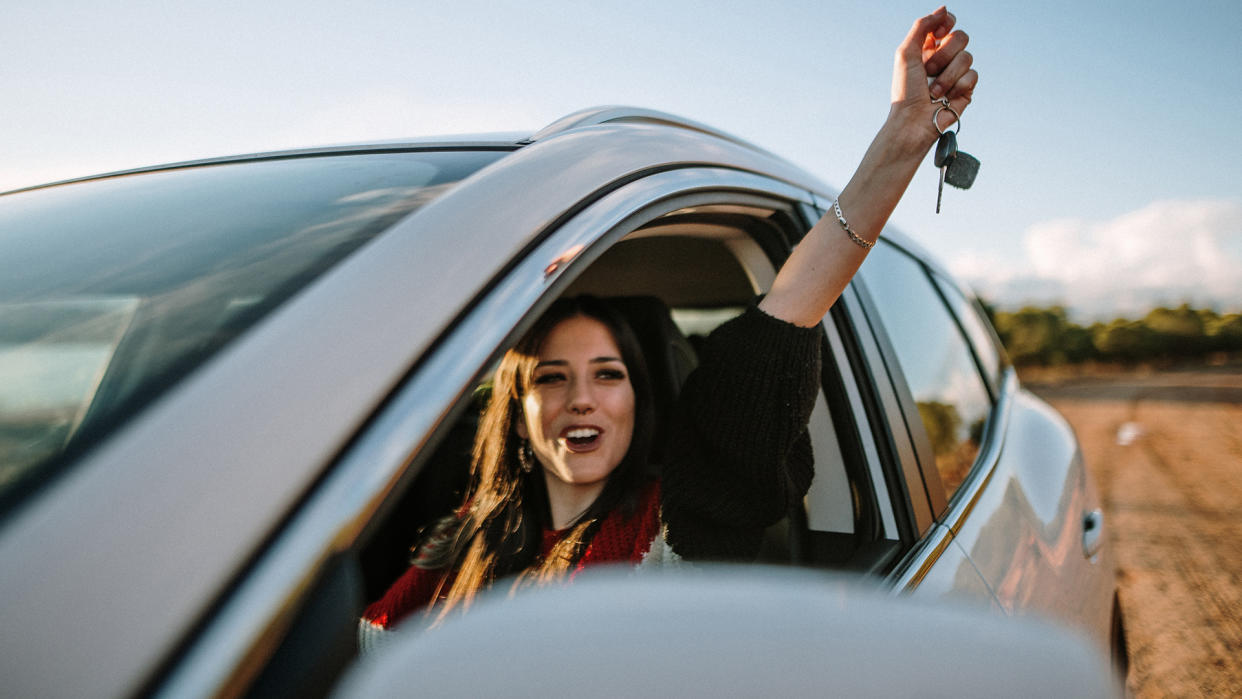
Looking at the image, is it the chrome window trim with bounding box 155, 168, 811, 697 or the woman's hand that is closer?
the chrome window trim with bounding box 155, 168, 811, 697

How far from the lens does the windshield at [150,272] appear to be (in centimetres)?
70

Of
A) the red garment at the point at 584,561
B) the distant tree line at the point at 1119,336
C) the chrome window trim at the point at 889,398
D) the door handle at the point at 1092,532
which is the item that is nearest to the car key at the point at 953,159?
the chrome window trim at the point at 889,398

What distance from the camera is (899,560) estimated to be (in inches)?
58.7

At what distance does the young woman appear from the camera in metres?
1.49

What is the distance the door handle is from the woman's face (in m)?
1.29

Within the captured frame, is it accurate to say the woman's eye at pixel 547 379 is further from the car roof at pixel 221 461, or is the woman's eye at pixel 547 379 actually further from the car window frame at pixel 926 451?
the car roof at pixel 221 461

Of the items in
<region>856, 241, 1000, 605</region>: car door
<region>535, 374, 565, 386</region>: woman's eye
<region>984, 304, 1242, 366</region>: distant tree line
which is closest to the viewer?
<region>856, 241, 1000, 605</region>: car door

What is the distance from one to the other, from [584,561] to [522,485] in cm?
34

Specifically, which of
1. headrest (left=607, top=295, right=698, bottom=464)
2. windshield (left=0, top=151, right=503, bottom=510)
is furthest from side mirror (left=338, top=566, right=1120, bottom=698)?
headrest (left=607, top=295, right=698, bottom=464)

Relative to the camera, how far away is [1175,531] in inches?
210

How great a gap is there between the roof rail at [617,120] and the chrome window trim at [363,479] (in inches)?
11.3

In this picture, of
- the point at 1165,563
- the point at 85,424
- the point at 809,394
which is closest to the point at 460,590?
the point at 809,394

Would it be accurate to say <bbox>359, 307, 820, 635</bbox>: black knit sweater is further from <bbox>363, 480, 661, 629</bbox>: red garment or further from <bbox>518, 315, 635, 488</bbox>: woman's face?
<bbox>518, 315, 635, 488</bbox>: woman's face

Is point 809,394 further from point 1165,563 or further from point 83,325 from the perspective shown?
point 1165,563
